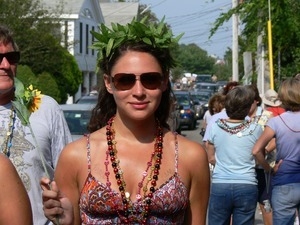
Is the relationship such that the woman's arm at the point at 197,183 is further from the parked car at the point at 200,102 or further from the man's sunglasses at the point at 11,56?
the parked car at the point at 200,102

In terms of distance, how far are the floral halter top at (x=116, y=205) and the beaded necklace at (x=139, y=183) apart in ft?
0.07

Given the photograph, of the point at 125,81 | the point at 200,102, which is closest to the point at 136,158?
the point at 125,81

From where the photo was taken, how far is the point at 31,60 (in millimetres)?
37781

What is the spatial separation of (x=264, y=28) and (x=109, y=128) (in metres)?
15.4

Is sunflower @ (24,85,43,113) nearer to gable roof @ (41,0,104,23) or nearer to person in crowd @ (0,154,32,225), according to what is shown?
person in crowd @ (0,154,32,225)

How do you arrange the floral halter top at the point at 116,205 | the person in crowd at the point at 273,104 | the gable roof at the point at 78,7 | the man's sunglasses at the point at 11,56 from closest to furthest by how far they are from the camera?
the floral halter top at the point at 116,205, the man's sunglasses at the point at 11,56, the person in crowd at the point at 273,104, the gable roof at the point at 78,7

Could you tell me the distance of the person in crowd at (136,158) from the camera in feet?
11.8

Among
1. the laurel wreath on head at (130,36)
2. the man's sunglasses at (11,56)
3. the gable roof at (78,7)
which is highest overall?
the gable roof at (78,7)

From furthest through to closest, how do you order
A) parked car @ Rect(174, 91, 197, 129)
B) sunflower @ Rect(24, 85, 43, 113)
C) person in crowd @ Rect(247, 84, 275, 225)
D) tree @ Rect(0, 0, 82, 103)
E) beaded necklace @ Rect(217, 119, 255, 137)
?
parked car @ Rect(174, 91, 197, 129) → tree @ Rect(0, 0, 82, 103) → person in crowd @ Rect(247, 84, 275, 225) → beaded necklace @ Rect(217, 119, 255, 137) → sunflower @ Rect(24, 85, 43, 113)

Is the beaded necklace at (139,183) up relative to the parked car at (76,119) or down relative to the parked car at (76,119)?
up

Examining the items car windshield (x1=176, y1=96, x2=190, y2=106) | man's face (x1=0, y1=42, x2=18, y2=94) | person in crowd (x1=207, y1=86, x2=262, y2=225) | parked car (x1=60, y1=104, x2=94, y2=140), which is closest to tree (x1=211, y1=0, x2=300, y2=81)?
parked car (x1=60, y1=104, x2=94, y2=140)

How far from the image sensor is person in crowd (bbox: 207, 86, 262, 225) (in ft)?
24.7

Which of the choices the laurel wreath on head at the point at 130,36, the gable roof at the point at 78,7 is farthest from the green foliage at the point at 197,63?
the laurel wreath on head at the point at 130,36

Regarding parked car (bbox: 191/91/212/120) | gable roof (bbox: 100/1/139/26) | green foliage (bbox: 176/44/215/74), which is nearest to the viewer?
parked car (bbox: 191/91/212/120)
